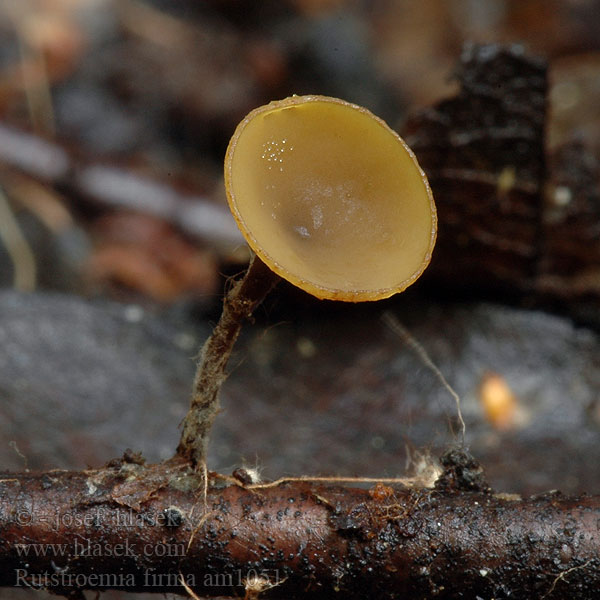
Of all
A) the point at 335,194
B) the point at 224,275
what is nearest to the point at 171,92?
the point at 224,275

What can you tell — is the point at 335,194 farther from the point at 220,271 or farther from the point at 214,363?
the point at 220,271

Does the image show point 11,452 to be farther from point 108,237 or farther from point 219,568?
point 108,237

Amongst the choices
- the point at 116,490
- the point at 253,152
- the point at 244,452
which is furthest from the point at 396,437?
the point at 253,152

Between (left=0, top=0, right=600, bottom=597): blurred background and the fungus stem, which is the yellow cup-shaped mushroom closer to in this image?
the fungus stem

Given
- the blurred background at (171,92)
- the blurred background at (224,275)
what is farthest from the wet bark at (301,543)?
the blurred background at (171,92)

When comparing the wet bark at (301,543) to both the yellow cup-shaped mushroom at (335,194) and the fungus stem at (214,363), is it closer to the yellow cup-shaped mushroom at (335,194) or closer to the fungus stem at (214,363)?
the fungus stem at (214,363)

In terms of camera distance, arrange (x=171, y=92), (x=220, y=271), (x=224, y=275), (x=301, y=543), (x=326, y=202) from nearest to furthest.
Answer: (x=301, y=543), (x=326, y=202), (x=224, y=275), (x=220, y=271), (x=171, y=92)

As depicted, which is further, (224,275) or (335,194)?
(224,275)
